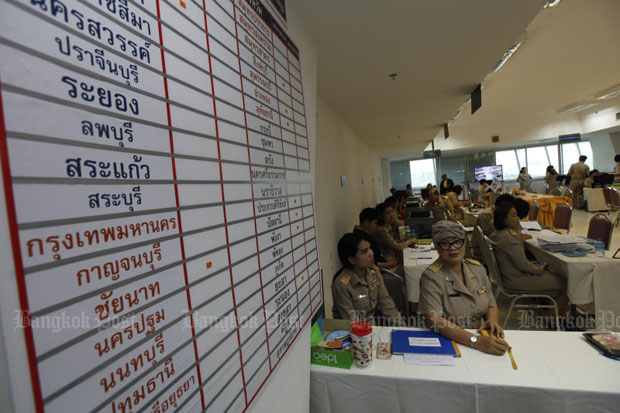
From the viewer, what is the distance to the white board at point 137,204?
1.30 ft

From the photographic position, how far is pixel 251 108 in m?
0.99

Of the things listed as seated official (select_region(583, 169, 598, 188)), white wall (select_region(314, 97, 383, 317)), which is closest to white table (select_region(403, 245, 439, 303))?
white wall (select_region(314, 97, 383, 317))

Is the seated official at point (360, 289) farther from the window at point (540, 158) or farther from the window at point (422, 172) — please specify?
the window at point (540, 158)

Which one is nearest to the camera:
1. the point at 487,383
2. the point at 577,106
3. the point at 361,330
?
the point at 487,383

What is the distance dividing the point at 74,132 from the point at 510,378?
5.52 feet

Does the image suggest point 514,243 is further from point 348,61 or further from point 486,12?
point 348,61

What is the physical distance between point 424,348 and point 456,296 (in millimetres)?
556

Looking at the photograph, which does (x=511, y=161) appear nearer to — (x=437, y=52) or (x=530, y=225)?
(x=530, y=225)

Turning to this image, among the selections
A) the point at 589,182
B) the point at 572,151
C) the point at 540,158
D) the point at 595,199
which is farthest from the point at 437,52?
the point at 572,151

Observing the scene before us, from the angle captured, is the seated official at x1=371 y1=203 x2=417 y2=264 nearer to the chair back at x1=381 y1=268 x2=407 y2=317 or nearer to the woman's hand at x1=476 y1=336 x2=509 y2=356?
the chair back at x1=381 y1=268 x2=407 y2=317

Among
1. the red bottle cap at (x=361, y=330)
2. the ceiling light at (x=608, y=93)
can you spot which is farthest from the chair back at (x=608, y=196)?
the red bottle cap at (x=361, y=330)

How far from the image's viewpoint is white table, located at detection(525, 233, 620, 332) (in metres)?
2.56

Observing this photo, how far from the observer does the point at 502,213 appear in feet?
10.2

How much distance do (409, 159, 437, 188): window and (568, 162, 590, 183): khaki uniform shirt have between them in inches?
266
